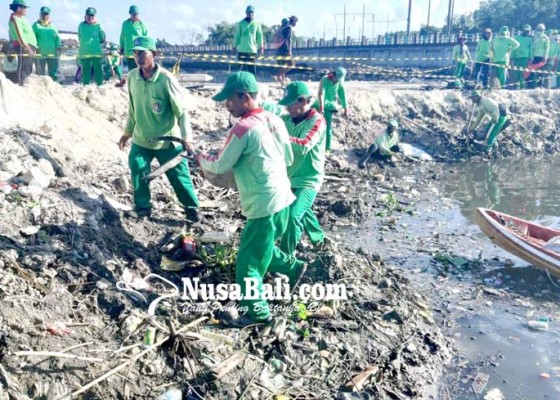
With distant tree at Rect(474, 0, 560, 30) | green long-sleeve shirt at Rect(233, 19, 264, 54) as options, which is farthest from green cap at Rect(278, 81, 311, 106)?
distant tree at Rect(474, 0, 560, 30)

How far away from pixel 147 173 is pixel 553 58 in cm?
1669

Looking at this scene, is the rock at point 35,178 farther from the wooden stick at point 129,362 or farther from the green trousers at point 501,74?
the green trousers at point 501,74

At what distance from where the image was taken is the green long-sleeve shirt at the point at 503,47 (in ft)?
51.7

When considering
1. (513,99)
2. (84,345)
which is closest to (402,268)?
(84,345)

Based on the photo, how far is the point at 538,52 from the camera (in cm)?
1688

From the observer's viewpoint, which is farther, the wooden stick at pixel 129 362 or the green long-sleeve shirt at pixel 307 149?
the green long-sleeve shirt at pixel 307 149

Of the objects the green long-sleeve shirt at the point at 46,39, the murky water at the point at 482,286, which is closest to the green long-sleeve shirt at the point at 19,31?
the green long-sleeve shirt at the point at 46,39

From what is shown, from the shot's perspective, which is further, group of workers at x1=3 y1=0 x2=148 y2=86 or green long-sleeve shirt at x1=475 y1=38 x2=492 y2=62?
green long-sleeve shirt at x1=475 y1=38 x2=492 y2=62

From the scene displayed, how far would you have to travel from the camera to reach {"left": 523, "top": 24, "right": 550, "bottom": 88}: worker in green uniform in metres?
16.7

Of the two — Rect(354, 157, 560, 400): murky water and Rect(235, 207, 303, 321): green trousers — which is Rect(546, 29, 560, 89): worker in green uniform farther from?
Rect(235, 207, 303, 321): green trousers

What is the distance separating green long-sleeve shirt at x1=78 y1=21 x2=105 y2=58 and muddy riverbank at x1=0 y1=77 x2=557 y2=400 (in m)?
2.74

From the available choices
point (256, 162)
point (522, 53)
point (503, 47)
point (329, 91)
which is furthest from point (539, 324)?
point (522, 53)

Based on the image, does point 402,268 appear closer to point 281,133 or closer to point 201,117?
point 281,133

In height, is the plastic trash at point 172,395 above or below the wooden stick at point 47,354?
below
